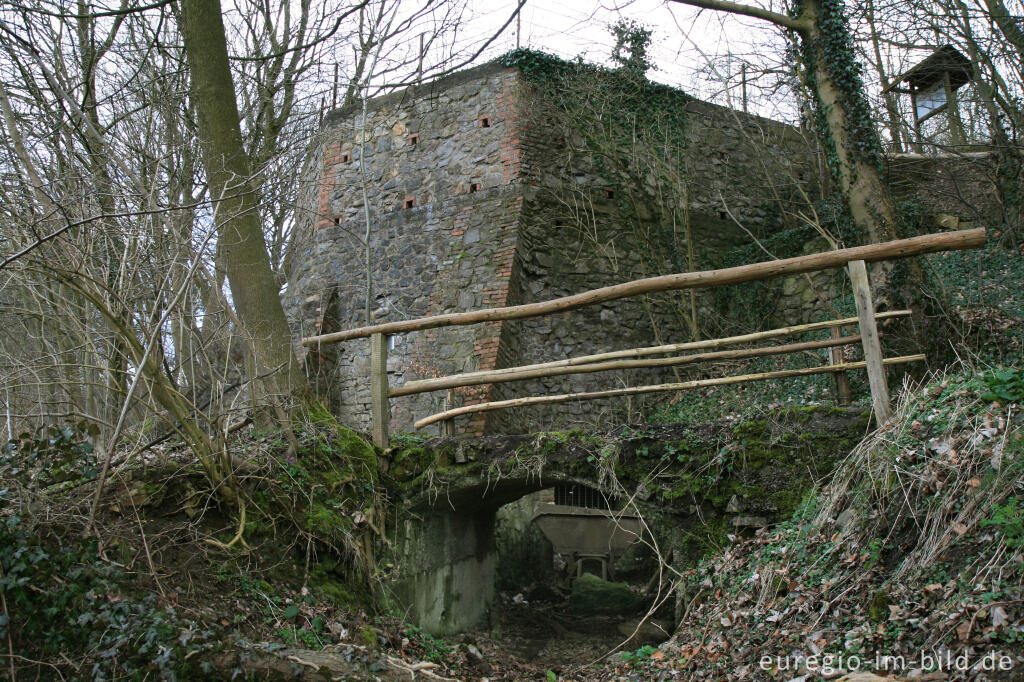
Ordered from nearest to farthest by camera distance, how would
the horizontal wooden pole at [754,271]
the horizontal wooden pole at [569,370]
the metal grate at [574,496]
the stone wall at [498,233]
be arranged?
the horizontal wooden pole at [754,271] < the horizontal wooden pole at [569,370] < the stone wall at [498,233] < the metal grate at [574,496]

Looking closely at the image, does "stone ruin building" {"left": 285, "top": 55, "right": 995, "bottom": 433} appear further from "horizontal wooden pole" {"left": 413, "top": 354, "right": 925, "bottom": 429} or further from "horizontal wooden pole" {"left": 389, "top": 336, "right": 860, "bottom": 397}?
"horizontal wooden pole" {"left": 389, "top": 336, "right": 860, "bottom": 397}

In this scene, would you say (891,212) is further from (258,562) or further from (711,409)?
(258,562)

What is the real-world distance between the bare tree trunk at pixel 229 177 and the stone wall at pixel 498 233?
3592 millimetres

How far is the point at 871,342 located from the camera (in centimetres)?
385

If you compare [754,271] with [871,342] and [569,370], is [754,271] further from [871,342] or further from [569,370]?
[569,370]

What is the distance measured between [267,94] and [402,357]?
4727 mm

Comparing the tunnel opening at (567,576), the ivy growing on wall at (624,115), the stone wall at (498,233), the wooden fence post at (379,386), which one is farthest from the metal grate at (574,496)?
the wooden fence post at (379,386)

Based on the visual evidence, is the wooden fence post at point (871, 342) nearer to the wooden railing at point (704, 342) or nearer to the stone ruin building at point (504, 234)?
the wooden railing at point (704, 342)

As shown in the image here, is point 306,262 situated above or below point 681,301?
above

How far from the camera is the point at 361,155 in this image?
36.7 ft

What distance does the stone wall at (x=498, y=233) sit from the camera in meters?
9.72

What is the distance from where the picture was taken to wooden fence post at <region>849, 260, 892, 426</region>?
12.6 feet

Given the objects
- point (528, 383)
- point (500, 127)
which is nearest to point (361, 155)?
point (500, 127)

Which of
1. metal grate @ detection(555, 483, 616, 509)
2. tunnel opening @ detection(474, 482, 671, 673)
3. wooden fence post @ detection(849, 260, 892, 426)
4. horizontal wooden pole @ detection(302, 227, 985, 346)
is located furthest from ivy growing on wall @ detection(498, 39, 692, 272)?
wooden fence post @ detection(849, 260, 892, 426)
